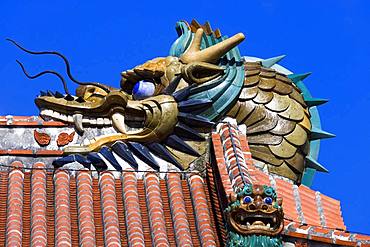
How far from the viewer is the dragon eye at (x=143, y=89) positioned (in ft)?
76.0

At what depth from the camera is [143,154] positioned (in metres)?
22.3

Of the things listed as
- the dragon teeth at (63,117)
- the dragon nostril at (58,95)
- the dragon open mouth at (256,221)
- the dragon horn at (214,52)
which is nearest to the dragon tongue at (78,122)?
the dragon teeth at (63,117)

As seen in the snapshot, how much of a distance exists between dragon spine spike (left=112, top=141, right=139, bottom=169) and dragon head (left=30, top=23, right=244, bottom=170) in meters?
0.10

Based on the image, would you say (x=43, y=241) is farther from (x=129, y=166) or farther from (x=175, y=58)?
(x=175, y=58)

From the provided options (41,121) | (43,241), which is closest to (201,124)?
(41,121)

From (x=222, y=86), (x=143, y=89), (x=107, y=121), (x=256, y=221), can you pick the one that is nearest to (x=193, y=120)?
(x=222, y=86)

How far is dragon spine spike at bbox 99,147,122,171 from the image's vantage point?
22062 mm

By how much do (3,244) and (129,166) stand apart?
9.97 ft

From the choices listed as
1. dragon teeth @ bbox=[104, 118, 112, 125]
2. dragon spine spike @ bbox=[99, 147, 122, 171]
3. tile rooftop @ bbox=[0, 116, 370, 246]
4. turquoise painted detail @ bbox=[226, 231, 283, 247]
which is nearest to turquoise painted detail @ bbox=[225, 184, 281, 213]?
tile rooftop @ bbox=[0, 116, 370, 246]

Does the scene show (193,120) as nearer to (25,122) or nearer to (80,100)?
(80,100)

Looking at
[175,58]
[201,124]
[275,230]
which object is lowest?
[275,230]

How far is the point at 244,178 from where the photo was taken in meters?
20.7

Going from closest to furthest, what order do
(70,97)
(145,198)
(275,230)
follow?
(275,230), (145,198), (70,97)

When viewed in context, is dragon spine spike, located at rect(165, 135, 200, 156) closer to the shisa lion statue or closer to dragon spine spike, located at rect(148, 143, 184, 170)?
the shisa lion statue
